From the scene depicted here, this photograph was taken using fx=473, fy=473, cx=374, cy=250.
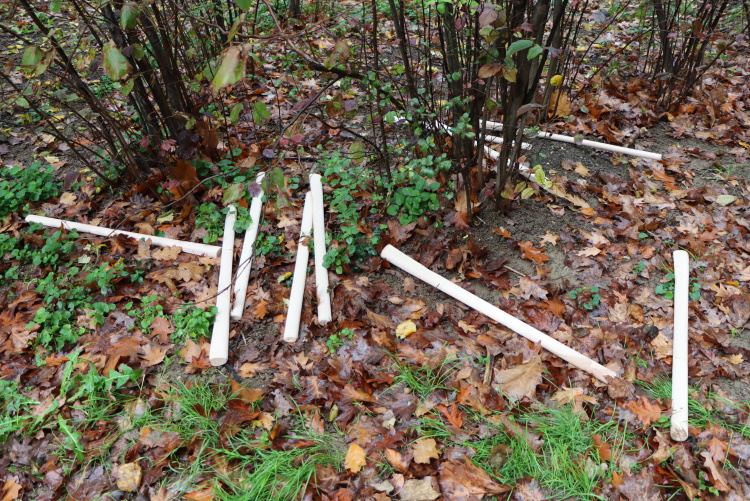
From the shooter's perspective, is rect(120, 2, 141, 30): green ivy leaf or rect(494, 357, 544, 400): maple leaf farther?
rect(494, 357, 544, 400): maple leaf

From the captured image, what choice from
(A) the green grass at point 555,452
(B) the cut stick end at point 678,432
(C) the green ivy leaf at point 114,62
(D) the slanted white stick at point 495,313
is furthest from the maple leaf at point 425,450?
(C) the green ivy leaf at point 114,62

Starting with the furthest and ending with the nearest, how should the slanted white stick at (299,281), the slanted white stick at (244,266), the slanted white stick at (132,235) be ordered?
the slanted white stick at (132,235), the slanted white stick at (244,266), the slanted white stick at (299,281)

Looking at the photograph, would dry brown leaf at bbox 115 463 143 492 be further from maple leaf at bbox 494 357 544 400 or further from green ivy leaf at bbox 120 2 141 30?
green ivy leaf at bbox 120 2 141 30

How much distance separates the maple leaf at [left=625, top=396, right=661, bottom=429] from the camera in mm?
2156

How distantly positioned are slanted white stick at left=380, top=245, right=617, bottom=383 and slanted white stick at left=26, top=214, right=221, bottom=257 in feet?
3.82

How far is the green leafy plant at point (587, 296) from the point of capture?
268 centimetres

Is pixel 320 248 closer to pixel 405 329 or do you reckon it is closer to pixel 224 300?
pixel 224 300

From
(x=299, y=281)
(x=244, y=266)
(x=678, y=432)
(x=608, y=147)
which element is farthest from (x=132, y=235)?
(x=608, y=147)

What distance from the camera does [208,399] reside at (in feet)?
7.73

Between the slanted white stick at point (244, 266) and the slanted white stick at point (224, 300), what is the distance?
4cm

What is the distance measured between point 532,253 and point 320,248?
1325mm

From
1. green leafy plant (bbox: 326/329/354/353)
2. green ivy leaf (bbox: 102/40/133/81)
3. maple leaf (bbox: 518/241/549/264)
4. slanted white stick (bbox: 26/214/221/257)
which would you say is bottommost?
green leafy plant (bbox: 326/329/354/353)

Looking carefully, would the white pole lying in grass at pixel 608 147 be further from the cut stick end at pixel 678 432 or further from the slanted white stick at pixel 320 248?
the cut stick end at pixel 678 432

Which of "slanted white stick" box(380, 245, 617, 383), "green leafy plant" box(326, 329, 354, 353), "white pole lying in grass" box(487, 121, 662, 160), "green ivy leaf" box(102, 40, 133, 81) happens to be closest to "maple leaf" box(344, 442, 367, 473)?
"green leafy plant" box(326, 329, 354, 353)
